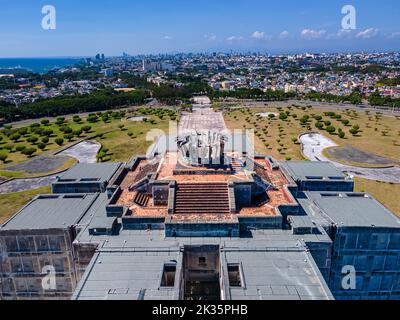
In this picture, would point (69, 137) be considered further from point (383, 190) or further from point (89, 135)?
point (383, 190)

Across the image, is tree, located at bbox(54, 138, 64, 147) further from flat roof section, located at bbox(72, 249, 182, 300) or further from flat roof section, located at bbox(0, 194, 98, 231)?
flat roof section, located at bbox(72, 249, 182, 300)

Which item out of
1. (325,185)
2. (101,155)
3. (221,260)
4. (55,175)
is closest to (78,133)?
(101,155)

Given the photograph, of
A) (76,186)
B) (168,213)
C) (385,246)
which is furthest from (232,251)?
(76,186)

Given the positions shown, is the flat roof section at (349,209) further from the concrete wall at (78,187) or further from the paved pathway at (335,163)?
the paved pathway at (335,163)

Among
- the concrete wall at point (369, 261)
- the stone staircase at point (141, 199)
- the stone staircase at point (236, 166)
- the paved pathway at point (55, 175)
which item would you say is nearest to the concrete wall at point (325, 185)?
the stone staircase at point (236, 166)
